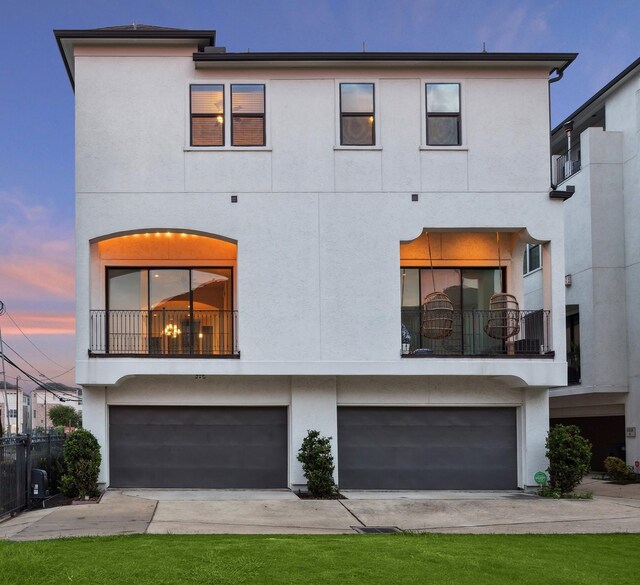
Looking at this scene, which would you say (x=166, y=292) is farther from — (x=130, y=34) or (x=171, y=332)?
(x=130, y=34)

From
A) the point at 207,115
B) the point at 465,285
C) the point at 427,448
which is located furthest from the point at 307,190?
the point at 427,448

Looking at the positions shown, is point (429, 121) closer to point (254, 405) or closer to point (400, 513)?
point (254, 405)

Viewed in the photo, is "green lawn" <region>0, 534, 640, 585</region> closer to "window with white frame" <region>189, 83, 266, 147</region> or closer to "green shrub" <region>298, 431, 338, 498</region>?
"green shrub" <region>298, 431, 338, 498</region>

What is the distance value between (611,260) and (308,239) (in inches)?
445

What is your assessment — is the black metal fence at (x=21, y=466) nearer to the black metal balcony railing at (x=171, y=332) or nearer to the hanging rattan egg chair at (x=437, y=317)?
the black metal balcony railing at (x=171, y=332)

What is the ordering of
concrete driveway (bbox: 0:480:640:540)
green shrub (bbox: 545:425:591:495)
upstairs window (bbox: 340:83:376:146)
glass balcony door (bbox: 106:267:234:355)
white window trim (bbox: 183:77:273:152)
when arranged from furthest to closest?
glass balcony door (bbox: 106:267:234:355) → upstairs window (bbox: 340:83:376:146) → white window trim (bbox: 183:77:273:152) → green shrub (bbox: 545:425:591:495) → concrete driveway (bbox: 0:480:640:540)

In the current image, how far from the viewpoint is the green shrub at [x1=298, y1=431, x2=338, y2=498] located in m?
17.4

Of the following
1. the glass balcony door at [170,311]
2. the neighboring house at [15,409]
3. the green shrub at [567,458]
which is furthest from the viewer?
the neighboring house at [15,409]

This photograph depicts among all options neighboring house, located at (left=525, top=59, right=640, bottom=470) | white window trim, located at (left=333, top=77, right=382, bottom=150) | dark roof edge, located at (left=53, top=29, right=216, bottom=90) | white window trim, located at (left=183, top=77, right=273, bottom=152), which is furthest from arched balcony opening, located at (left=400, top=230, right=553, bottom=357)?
dark roof edge, located at (left=53, top=29, right=216, bottom=90)

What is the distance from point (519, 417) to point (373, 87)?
8726mm

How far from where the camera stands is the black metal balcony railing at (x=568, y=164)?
85.6ft

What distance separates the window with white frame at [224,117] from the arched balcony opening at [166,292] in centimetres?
236

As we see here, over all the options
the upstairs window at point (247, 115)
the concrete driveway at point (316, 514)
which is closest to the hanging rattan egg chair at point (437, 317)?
the concrete driveway at point (316, 514)

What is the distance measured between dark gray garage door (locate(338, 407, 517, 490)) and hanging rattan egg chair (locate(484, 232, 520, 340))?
2028 millimetres
